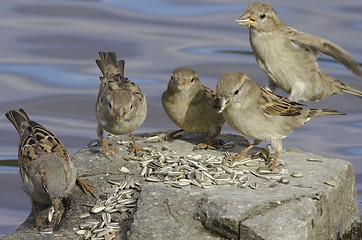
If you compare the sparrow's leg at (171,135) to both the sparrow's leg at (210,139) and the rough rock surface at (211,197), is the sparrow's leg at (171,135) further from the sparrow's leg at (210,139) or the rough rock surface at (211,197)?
the sparrow's leg at (210,139)

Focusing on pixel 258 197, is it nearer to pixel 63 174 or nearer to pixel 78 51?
pixel 63 174

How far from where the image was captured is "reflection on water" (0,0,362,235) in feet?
49.1

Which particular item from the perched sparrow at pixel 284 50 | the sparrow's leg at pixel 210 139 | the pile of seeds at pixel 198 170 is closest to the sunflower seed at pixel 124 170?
the pile of seeds at pixel 198 170

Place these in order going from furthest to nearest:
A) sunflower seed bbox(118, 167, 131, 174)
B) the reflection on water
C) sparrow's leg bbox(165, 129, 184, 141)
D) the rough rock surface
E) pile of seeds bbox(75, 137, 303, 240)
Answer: the reflection on water → sparrow's leg bbox(165, 129, 184, 141) → sunflower seed bbox(118, 167, 131, 174) → pile of seeds bbox(75, 137, 303, 240) → the rough rock surface

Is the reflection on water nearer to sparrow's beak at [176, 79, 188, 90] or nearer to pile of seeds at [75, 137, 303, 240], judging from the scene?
sparrow's beak at [176, 79, 188, 90]

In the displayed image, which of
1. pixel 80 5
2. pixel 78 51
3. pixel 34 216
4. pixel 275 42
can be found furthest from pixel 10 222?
pixel 80 5

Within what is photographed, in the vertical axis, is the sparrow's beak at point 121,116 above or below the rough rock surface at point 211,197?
above

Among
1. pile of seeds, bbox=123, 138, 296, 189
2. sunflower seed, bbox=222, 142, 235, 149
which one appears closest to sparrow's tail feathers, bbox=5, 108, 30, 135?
pile of seeds, bbox=123, 138, 296, 189

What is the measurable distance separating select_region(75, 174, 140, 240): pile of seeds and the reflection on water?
139 inches

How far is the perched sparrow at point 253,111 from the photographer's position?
33.3 ft

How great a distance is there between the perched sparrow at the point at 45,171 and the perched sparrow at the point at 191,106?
122cm

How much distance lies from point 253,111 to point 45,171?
74.9 inches

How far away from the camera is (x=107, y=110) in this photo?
→ 10367 mm

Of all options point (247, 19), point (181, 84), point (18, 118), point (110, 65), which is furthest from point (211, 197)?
point (247, 19)
